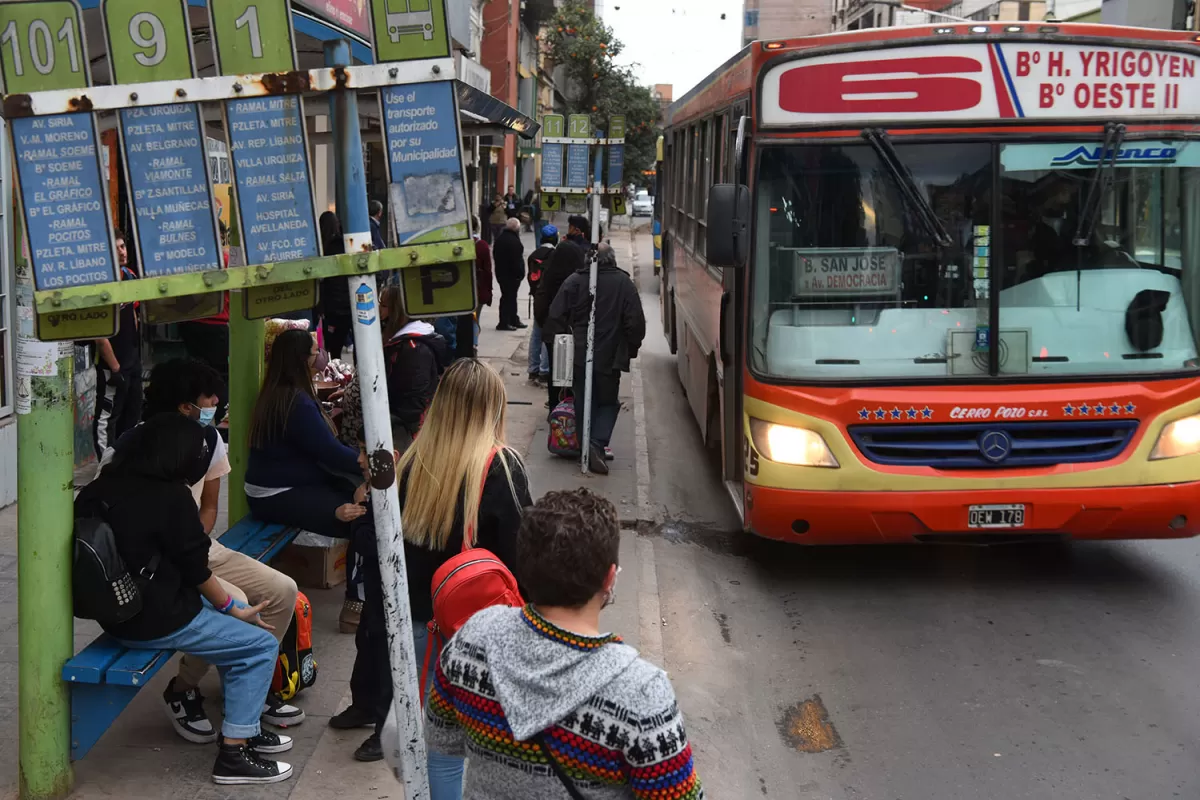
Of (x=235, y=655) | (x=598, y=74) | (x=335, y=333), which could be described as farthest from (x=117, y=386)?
(x=598, y=74)

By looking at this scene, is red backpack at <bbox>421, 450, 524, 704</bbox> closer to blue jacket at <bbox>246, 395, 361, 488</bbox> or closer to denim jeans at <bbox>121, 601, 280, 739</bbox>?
denim jeans at <bbox>121, 601, 280, 739</bbox>

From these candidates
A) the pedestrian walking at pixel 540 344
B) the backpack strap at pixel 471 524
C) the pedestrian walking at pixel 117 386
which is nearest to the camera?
the backpack strap at pixel 471 524

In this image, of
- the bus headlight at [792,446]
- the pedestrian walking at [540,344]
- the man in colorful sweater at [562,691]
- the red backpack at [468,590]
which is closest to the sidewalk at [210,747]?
the bus headlight at [792,446]

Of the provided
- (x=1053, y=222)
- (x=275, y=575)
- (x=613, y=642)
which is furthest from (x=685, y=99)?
(x=613, y=642)

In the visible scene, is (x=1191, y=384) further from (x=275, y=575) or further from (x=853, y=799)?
(x=275, y=575)

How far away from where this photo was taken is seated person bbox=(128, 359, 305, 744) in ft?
16.8

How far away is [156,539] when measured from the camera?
4.45 m

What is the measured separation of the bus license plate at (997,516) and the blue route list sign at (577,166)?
557 centimetres

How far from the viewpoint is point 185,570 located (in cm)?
455

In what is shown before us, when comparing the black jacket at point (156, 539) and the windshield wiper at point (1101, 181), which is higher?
the windshield wiper at point (1101, 181)

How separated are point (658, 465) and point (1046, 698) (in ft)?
18.4

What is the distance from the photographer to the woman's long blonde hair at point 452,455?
4.16 metres

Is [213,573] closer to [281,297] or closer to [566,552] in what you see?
[281,297]

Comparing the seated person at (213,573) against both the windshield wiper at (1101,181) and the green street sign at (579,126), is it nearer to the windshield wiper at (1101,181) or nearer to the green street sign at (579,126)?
the windshield wiper at (1101,181)
